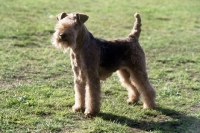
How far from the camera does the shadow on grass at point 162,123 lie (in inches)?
211

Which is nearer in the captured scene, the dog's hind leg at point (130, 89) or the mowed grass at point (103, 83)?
the mowed grass at point (103, 83)

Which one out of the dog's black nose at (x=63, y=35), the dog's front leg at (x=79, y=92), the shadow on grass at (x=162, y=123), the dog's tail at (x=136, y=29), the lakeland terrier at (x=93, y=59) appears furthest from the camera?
the dog's tail at (x=136, y=29)

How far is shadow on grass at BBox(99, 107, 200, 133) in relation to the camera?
211 inches

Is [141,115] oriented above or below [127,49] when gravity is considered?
below

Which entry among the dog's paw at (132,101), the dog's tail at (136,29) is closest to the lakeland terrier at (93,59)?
the dog's tail at (136,29)

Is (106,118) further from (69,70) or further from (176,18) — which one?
(176,18)

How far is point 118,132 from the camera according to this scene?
5105 millimetres

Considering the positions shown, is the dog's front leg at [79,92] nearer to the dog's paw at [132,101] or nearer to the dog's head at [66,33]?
the dog's head at [66,33]

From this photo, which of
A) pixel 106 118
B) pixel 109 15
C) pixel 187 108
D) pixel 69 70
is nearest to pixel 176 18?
pixel 109 15

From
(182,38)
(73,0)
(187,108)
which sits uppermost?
(73,0)

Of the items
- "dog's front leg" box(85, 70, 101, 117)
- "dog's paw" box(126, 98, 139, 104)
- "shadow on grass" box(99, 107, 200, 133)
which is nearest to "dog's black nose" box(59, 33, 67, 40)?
"dog's front leg" box(85, 70, 101, 117)

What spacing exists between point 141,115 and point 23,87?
7.53 ft

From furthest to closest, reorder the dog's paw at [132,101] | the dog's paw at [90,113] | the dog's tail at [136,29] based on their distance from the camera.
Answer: the dog's paw at [132,101] < the dog's tail at [136,29] < the dog's paw at [90,113]

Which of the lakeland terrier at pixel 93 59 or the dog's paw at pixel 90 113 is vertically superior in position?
the lakeland terrier at pixel 93 59
